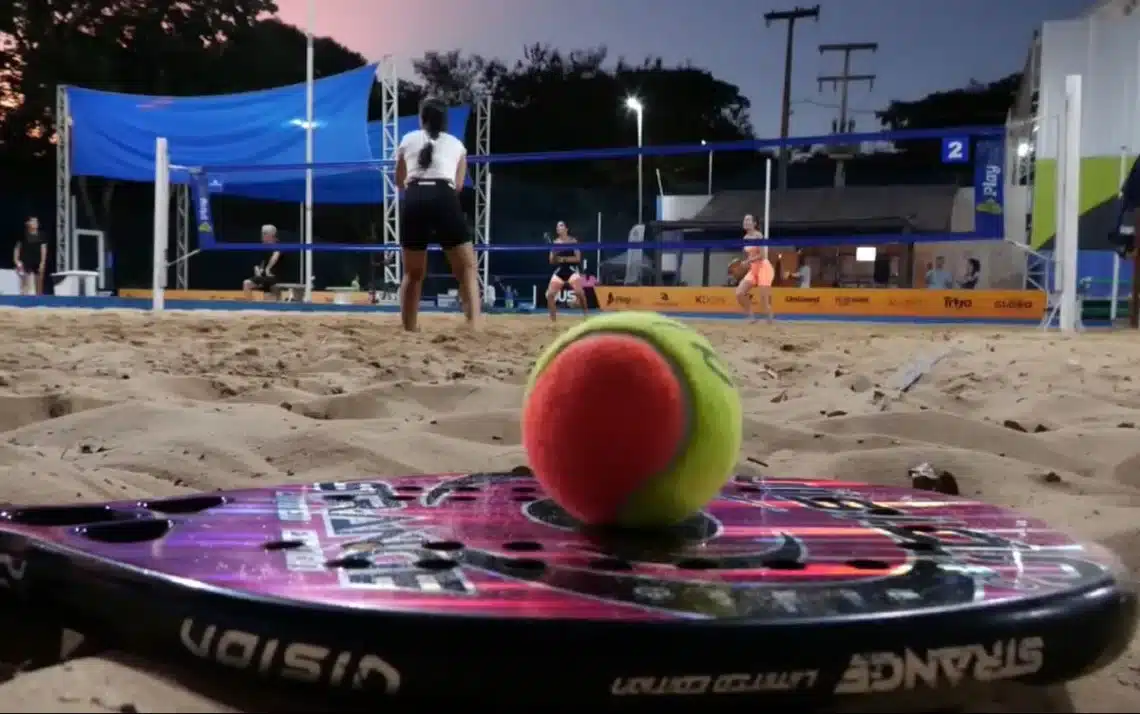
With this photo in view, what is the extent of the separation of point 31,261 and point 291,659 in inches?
510

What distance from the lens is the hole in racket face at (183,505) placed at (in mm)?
986

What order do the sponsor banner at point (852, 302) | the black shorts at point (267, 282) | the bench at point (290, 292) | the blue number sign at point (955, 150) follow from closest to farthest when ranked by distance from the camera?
the blue number sign at point (955, 150) < the sponsor banner at point (852, 302) < the black shorts at point (267, 282) < the bench at point (290, 292)

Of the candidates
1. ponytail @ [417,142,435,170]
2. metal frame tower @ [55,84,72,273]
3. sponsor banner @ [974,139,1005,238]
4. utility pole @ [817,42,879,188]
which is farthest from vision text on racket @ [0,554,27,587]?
utility pole @ [817,42,879,188]

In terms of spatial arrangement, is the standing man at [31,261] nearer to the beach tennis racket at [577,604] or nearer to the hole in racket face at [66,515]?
the hole in racket face at [66,515]

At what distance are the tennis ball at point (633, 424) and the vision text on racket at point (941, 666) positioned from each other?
35cm

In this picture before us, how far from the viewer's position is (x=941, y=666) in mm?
645

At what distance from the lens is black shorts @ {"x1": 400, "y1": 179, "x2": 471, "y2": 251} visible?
185 inches

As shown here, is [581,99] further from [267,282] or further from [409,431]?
[409,431]

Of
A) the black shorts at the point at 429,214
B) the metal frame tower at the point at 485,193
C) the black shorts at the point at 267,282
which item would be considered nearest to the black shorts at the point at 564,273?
the metal frame tower at the point at 485,193

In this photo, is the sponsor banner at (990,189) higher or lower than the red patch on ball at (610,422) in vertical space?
higher

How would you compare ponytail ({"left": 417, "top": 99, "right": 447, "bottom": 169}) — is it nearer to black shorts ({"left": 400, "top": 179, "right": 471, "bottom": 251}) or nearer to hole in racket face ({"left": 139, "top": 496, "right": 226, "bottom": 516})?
black shorts ({"left": 400, "top": 179, "right": 471, "bottom": 251})

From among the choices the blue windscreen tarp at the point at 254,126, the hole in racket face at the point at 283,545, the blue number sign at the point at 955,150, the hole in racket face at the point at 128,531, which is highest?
the blue windscreen tarp at the point at 254,126

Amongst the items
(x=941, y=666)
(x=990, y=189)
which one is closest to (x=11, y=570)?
(x=941, y=666)

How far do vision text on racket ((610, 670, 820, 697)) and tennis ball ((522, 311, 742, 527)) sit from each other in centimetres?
35
